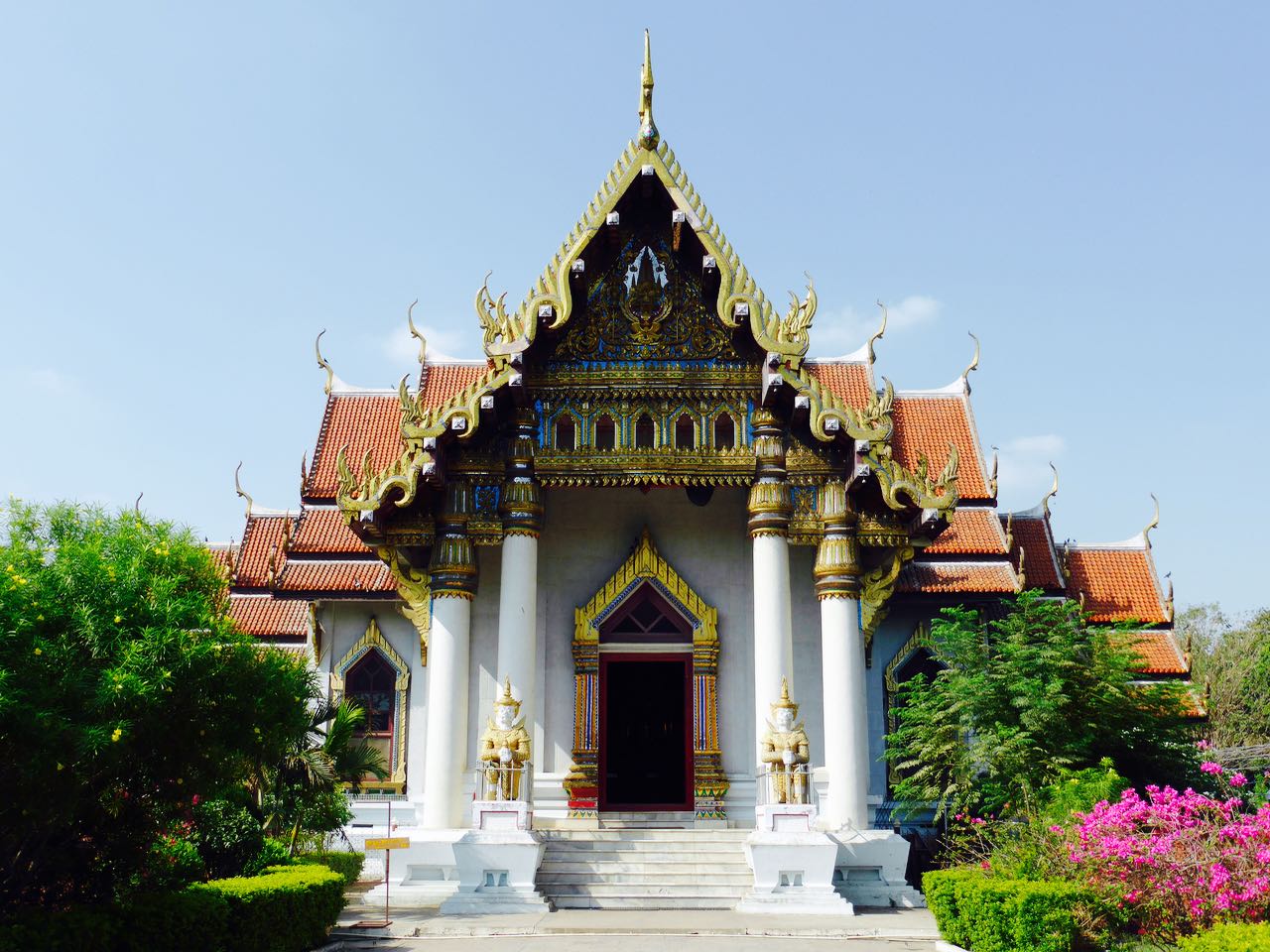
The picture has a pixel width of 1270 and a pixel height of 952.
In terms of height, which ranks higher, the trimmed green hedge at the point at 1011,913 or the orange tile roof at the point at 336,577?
the orange tile roof at the point at 336,577

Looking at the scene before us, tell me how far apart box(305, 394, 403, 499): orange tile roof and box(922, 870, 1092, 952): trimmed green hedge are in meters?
10.1

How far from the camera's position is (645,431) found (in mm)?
13102

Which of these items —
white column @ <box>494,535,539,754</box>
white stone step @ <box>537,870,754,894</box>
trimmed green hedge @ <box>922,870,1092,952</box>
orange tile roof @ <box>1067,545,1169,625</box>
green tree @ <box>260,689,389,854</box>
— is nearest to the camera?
trimmed green hedge @ <box>922,870,1092,952</box>

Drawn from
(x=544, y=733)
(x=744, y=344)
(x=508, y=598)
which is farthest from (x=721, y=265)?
(x=544, y=733)

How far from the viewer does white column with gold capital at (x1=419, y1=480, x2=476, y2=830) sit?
1231 centimetres

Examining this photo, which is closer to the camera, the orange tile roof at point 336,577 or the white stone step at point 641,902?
the white stone step at point 641,902

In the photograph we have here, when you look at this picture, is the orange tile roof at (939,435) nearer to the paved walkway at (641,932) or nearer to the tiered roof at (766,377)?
the tiered roof at (766,377)

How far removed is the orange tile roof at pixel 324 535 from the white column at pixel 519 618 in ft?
10.6

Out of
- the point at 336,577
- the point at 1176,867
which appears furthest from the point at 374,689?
the point at 1176,867

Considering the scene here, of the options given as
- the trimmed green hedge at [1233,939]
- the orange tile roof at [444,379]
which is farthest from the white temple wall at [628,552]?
the trimmed green hedge at [1233,939]

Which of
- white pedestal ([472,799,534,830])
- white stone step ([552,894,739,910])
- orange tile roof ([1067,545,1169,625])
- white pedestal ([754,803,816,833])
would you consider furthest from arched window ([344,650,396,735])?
orange tile roof ([1067,545,1169,625])

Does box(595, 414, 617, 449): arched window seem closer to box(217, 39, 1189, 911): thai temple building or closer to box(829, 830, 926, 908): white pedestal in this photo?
box(217, 39, 1189, 911): thai temple building

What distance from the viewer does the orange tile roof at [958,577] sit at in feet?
47.8

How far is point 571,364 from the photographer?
1316 centimetres
